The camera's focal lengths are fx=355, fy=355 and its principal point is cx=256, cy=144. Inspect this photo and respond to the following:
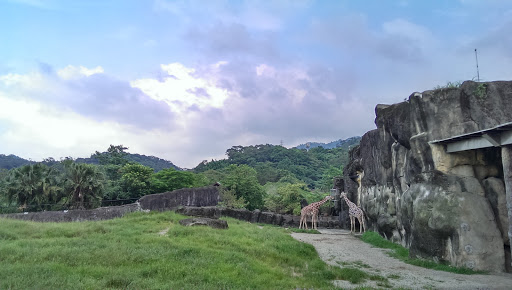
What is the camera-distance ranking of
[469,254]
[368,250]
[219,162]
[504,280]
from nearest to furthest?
[504,280] < [469,254] < [368,250] < [219,162]

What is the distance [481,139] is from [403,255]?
19.6ft

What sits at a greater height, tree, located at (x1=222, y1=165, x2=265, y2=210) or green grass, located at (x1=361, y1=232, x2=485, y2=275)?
tree, located at (x1=222, y1=165, x2=265, y2=210)

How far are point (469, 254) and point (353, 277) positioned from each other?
13.9 feet

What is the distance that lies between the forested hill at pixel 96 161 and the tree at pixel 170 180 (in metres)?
32.1

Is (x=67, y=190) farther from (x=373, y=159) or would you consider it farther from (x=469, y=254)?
(x=469, y=254)

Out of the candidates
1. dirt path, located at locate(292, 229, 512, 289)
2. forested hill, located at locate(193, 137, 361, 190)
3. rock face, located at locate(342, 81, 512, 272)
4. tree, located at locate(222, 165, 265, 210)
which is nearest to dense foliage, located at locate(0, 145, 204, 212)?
tree, located at locate(222, 165, 265, 210)

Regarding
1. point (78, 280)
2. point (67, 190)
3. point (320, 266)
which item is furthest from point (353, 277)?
point (67, 190)

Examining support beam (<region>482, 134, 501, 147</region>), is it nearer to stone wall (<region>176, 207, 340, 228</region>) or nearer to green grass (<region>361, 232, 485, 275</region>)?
green grass (<region>361, 232, 485, 275</region>)

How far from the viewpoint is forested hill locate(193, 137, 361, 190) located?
7162cm

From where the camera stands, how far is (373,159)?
74.8 feet

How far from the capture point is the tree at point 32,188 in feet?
78.3

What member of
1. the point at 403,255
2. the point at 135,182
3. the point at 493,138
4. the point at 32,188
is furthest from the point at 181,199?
the point at 493,138

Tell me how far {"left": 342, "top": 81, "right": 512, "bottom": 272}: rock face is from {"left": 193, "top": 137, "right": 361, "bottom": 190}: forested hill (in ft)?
166

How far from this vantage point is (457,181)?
1225cm
